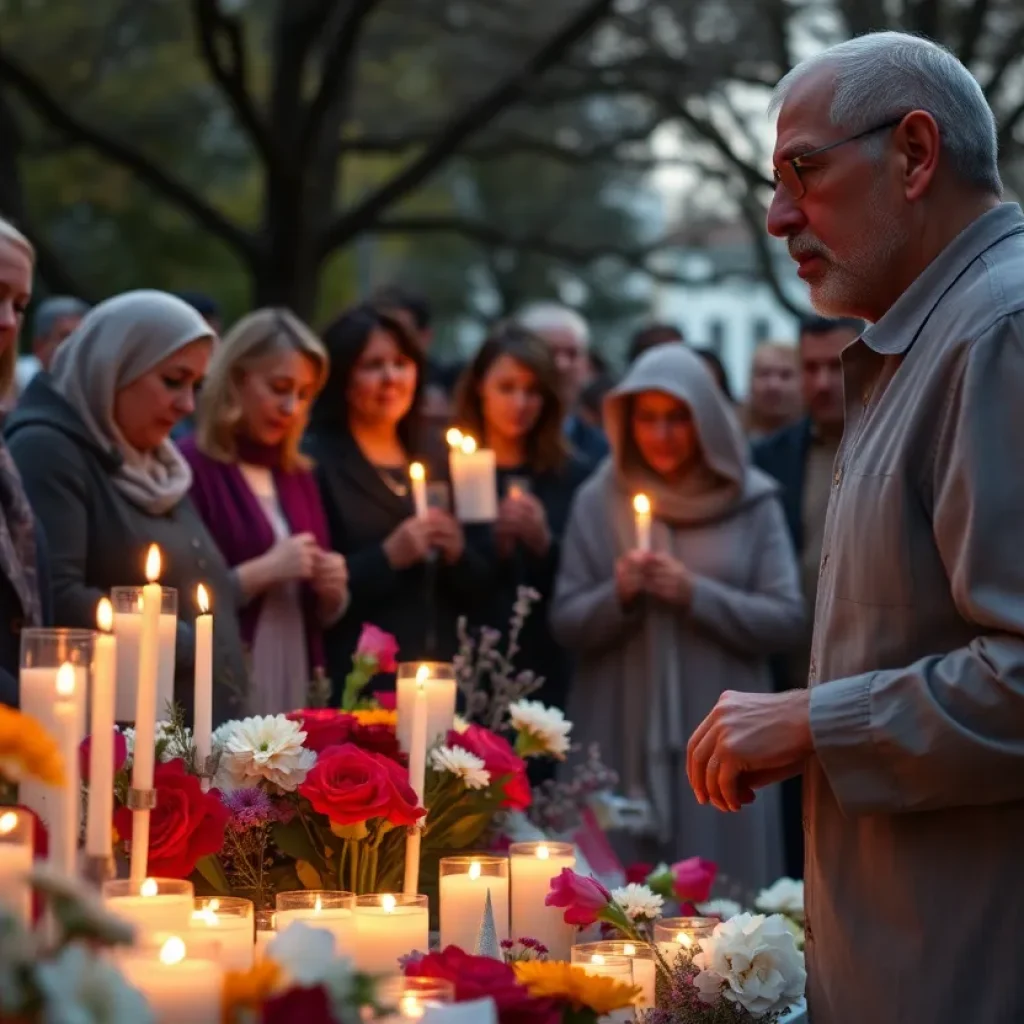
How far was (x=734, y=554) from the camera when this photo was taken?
6.21m

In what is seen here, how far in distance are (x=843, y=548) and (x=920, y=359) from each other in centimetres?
29

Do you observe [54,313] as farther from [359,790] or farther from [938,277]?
[938,277]

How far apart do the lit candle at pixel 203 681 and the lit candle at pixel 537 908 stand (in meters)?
0.55

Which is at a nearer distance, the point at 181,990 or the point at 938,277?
the point at 181,990

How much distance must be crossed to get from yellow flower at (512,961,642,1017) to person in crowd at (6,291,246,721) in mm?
2238

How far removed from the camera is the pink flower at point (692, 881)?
359 cm

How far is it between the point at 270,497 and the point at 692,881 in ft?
8.18

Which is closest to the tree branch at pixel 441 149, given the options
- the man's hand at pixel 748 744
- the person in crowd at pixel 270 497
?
the person in crowd at pixel 270 497

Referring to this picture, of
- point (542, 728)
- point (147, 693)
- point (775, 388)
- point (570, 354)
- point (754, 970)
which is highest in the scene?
point (570, 354)

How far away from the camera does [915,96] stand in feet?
8.67

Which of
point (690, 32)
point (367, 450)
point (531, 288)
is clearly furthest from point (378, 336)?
point (531, 288)

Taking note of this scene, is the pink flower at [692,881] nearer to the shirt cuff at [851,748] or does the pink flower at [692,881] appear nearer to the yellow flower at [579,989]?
the shirt cuff at [851,748]

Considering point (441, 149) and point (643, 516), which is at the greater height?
point (441, 149)

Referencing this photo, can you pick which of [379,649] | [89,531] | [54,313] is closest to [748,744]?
[379,649]
